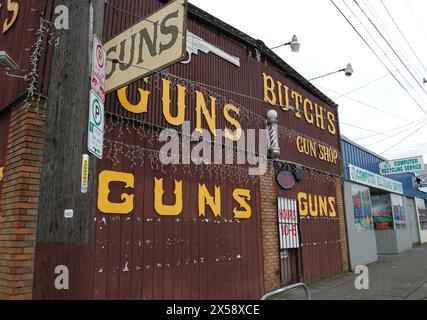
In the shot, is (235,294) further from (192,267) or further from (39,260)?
(39,260)

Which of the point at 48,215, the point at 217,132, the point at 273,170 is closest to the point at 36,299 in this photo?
the point at 48,215

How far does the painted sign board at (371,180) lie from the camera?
14913mm

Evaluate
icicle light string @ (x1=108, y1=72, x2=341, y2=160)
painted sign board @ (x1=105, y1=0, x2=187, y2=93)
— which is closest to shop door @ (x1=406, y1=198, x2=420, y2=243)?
icicle light string @ (x1=108, y1=72, x2=341, y2=160)

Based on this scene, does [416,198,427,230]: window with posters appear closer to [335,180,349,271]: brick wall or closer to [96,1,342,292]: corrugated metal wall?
[335,180,349,271]: brick wall

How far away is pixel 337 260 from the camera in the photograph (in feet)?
40.7

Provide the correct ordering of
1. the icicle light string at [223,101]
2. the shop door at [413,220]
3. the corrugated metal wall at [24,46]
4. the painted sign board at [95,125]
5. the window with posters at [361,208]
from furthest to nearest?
the shop door at [413,220]
the window with posters at [361,208]
the icicle light string at [223,101]
the corrugated metal wall at [24,46]
the painted sign board at [95,125]

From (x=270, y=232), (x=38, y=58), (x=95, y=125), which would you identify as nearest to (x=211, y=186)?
(x=270, y=232)

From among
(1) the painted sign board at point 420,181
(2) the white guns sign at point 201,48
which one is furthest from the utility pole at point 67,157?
(1) the painted sign board at point 420,181

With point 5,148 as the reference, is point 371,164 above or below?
above

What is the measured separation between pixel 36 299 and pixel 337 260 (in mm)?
10957

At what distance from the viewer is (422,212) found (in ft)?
85.6

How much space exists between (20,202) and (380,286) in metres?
8.95

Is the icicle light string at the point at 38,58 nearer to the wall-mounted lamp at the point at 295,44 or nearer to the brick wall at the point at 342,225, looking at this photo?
the wall-mounted lamp at the point at 295,44

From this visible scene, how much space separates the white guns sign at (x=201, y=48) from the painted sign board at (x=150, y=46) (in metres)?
3.51
